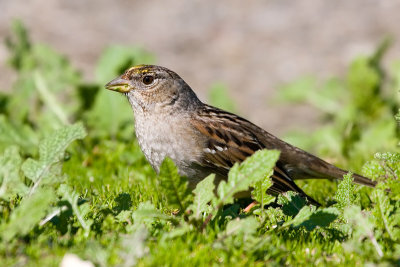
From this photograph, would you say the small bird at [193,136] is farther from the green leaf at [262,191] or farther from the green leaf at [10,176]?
Result: the green leaf at [10,176]

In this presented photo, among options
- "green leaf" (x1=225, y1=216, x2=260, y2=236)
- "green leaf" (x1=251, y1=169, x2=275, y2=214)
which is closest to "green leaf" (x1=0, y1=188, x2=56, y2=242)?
"green leaf" (x1=225, y1=216, x2=260, y2=236)

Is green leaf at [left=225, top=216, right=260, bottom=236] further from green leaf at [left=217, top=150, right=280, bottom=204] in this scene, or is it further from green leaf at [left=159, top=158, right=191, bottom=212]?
green leaf at [left=159, top=158, right=191, bottom=212]

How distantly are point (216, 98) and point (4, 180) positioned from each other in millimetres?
5189

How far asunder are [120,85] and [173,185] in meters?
2.21

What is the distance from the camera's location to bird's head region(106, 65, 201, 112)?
6.21 meters

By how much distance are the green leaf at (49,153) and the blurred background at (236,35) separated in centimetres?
798

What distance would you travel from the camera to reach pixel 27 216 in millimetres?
3658

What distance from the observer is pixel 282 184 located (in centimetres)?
570

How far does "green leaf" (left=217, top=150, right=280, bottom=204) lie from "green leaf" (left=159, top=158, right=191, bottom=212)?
0.81 ft

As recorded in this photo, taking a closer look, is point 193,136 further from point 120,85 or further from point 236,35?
point 236,35

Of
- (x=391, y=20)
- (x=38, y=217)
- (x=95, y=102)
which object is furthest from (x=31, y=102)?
(x=391, y=20)

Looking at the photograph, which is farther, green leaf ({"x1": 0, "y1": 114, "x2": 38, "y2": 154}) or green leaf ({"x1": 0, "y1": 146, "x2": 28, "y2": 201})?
green leaf ({"x1": 0, "y1": 114, "x2": 38, "y2": 154})

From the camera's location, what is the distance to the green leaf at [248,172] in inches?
160


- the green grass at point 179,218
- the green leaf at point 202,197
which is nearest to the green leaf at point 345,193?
the green grass at point 179,218
